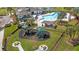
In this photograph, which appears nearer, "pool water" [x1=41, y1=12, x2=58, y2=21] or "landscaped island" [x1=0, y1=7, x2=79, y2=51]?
"landscaped island" [x1=0, y1=7, x2=79, y2=51]

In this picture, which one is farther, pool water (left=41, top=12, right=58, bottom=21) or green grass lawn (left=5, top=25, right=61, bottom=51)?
pool water (left=41, top=12, right=58, bottom=21)

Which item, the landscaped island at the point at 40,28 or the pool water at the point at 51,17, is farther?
the pool water at the point at 51,17

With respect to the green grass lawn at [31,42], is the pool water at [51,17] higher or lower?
higher

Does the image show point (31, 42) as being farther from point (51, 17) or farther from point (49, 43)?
point (51, 17)

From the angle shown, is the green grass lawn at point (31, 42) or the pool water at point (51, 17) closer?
the green grass lawn at point (31, 42)

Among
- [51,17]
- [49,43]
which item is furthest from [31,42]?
[51,17]

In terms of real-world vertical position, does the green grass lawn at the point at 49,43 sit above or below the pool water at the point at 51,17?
below

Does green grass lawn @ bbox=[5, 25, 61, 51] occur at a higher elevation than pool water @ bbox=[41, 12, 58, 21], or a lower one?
lower

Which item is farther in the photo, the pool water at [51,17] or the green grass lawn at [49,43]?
the pool water at [51,17]

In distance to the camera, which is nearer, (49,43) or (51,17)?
(49,43)
